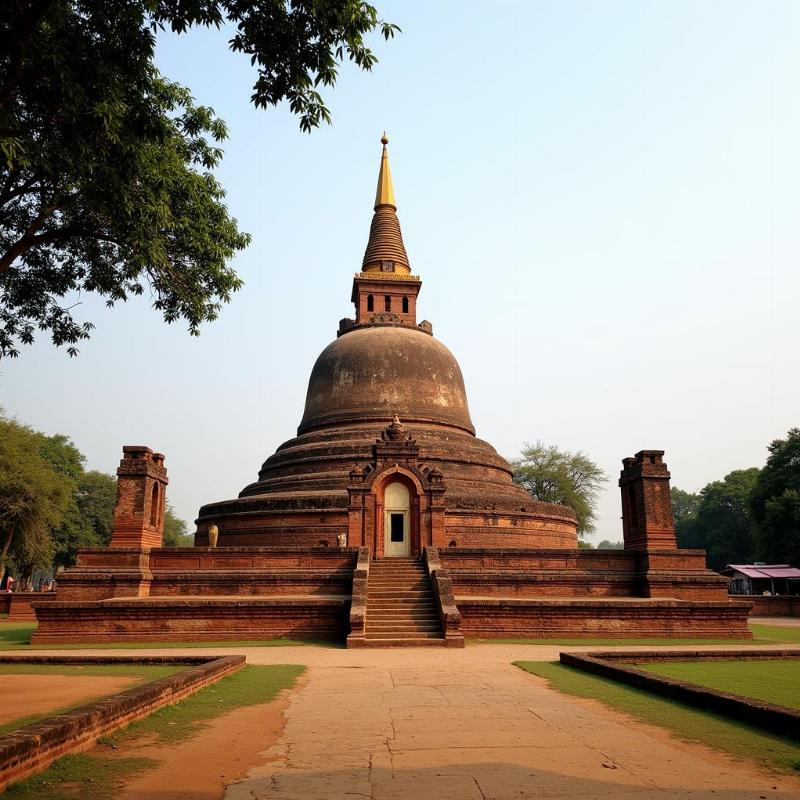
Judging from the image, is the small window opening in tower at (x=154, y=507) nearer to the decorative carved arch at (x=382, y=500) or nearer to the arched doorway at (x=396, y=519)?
the decorative carved arch at (x=382, y=500)

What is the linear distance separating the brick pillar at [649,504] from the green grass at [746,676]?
7062mm

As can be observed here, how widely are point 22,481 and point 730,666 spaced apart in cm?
3047

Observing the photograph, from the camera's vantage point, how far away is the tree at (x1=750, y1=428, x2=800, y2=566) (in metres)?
32.6

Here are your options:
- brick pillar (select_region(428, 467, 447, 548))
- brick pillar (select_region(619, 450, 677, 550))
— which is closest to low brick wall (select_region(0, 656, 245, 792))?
brick pillar (select_region(428, 467, 447, 548))

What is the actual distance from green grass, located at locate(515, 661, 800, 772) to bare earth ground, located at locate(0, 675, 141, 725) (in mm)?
5424

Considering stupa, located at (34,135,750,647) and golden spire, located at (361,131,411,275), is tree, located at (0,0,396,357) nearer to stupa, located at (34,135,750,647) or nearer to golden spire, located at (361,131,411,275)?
stupa, located at (34,135,750,647)

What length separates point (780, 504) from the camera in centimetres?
3281

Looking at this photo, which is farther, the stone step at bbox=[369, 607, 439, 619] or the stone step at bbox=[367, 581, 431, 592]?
the stone step at bbox=[367, 581, 431, 592]

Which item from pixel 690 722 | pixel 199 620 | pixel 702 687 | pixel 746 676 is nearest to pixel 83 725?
pixel 690 722

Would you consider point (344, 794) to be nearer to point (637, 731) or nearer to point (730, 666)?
point (637, 731)

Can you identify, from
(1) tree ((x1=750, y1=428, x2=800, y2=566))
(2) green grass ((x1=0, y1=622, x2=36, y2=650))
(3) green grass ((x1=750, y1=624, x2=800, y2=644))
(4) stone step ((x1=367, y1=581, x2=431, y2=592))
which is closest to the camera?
(2) green grass ((x1=0, y1=622, x2=36, y2=650))

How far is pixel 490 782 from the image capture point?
14.3 ft

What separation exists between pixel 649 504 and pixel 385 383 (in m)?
12.5

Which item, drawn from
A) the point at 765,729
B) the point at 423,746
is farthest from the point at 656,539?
the point at 423,746
